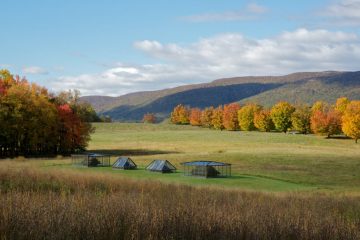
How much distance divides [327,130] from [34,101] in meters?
79.7

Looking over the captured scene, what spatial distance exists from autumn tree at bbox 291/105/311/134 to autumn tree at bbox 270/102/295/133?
1.87 m

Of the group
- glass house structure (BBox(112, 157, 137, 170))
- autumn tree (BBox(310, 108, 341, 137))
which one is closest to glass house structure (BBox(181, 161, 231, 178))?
glass house structure (BBox(112, 157, 137, 170))

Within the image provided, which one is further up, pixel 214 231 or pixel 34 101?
pixel 34 101

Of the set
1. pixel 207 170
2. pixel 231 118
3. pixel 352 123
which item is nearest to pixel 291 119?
pixel 231 118

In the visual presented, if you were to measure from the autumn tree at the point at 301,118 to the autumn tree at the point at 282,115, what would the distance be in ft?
6.12

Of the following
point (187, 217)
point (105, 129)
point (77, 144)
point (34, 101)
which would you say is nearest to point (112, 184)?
point (187, 217)

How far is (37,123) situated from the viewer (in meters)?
72.5

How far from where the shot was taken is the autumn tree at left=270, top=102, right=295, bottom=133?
143 metres

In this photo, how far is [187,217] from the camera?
942cm

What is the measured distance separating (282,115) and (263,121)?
26.5 ft

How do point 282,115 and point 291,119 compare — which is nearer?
point 291,119

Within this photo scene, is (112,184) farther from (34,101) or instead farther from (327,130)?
(327,130)

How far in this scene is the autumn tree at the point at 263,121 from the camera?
15112 centimetres

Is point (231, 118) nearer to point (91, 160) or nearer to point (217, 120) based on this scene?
point (217, 120)
